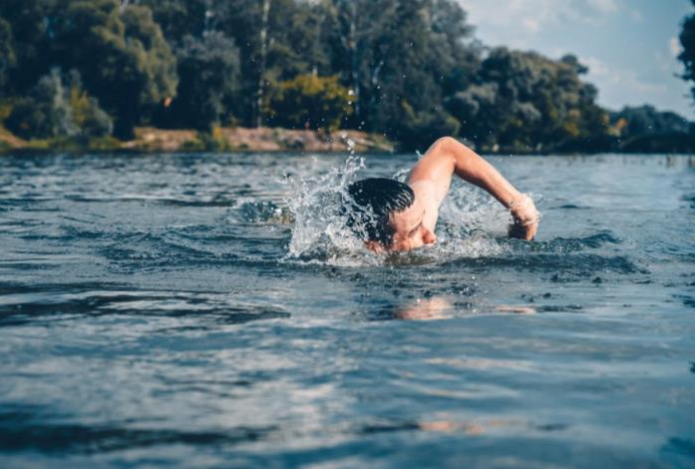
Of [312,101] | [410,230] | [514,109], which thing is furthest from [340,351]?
[514,109]

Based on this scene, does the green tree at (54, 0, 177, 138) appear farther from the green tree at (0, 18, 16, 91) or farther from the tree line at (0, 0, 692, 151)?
the green tree at (0, 18, 16, 91)

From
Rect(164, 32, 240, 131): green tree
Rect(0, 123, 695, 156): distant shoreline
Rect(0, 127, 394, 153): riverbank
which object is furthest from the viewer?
Rect(164, 32, 240, 131): green tree

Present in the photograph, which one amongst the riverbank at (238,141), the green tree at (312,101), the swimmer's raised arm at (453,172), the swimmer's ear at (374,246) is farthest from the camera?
the green tree at (312,101)

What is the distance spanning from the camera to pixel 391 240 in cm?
748

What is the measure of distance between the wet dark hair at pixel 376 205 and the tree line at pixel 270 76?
42742 mm

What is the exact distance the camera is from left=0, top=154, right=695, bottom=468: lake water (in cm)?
295

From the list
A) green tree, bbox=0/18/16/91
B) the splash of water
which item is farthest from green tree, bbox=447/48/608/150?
the splash of water

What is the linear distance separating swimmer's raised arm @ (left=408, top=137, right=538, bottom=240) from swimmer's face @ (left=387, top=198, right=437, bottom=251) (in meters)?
0.17

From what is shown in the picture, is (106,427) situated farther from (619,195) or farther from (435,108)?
(435,108)

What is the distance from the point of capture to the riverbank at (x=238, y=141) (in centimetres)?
5214

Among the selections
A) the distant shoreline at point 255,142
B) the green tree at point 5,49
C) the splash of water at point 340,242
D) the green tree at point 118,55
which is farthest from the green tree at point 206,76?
the splash of water at point 340,242

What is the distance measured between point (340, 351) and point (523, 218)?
14.5 ft

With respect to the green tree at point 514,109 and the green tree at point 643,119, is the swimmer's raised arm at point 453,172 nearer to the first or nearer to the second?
the green tree at point 514,109

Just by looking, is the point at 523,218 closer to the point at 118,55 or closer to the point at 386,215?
the point at 386,215
